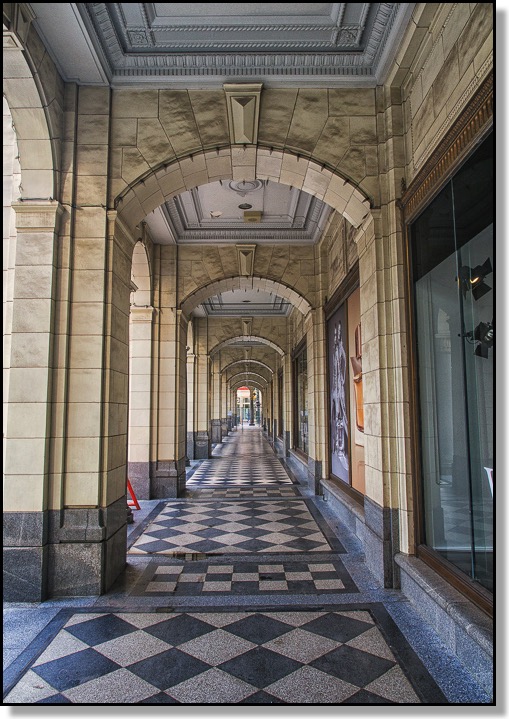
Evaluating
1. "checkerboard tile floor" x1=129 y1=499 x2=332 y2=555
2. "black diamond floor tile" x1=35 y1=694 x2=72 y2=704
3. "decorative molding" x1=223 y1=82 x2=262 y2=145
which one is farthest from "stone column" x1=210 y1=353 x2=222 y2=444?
"black diamond floor tile" x1=35 y1=694 x2=72 y2=704

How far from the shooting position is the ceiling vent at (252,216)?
6.90m

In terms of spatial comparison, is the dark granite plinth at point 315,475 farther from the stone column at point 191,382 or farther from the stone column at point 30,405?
the stone column at point 191,382

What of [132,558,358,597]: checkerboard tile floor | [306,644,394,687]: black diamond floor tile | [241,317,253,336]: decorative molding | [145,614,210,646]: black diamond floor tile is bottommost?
[132,558,358,597]: checkerboard tile floor

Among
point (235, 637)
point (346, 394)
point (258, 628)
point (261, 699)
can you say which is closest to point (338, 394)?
point (346, 394)

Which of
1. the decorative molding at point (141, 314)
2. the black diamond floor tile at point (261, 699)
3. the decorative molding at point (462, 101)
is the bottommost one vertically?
the black diamond floor tile at point (261, 699)

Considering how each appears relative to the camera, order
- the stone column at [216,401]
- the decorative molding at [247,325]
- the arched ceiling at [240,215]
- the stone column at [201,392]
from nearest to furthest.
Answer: the arched ceiling at [240,215] < the decorative molding at [247,325] < the stone column at [201,392] < the stone column at [216,401]

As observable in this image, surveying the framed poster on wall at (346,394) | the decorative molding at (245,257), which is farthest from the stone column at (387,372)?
the decorative molding at (245,257)

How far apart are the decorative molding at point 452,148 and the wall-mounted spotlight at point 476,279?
2.08ft

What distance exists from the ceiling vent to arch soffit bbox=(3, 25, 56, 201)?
3.51 metres

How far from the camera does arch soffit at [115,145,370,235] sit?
4.10 meters

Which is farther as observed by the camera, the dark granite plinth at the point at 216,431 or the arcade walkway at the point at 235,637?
the dark granite plinth at the point at 216,431

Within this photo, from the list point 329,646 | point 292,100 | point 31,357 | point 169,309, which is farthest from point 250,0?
point 169,309

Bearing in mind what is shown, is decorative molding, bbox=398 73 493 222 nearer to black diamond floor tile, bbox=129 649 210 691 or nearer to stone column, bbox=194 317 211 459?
black diamond floor tile, bbox=129 649 210 691

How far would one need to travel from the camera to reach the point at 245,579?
12.7ft
